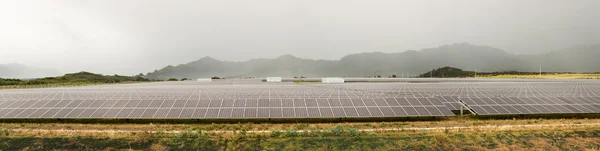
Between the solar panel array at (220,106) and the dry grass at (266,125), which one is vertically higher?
the solar panel array at (220,106)

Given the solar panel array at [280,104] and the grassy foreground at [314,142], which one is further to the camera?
the solar panel array at [280,104]

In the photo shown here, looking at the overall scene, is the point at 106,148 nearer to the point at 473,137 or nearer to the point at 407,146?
the point at 407,146

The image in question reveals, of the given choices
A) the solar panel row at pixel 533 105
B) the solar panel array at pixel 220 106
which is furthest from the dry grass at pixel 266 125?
the solar panel row at pixel 533 105

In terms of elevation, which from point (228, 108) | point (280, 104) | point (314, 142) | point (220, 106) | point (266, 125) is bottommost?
point (266, 125)

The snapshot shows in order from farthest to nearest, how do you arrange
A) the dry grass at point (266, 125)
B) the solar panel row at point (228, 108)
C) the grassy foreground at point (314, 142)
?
1. the solar panel row at point (228, 108)
2. the dry grass at point (266, 125)
3. the grassy foreground at point (314, 142)

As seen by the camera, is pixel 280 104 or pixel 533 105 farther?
pixel 533 105

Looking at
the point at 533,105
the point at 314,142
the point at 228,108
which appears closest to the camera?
the point at 314,142

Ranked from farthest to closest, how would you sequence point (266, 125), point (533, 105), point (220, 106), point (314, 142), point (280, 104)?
point (533, 105) → point (280, 104) → point (220, 106) → point (266, 125) → point (314, 142)

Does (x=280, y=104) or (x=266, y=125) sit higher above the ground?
(x=280, y=104)

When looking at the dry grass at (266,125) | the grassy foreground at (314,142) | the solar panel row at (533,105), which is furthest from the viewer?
the solar panel row at (533,105)

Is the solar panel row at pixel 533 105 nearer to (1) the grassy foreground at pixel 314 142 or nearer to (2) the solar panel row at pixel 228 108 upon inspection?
(2) the solar panel row at pixel 228 108

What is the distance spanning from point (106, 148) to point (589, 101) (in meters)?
51.8

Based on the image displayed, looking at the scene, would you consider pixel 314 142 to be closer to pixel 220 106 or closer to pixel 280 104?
pixel 280 104

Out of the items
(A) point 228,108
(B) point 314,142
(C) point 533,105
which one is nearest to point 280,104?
(A) point 228,108
